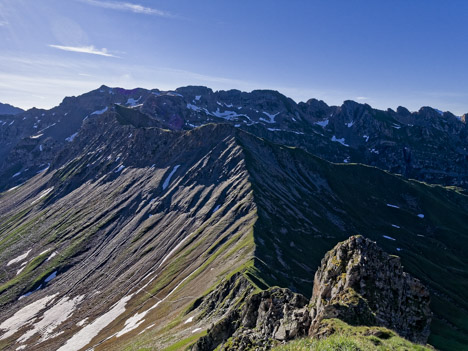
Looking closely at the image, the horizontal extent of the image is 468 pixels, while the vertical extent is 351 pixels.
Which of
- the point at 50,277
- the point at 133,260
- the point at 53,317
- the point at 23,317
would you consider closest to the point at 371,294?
the point at 133,260

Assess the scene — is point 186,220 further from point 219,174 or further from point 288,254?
point 288,254

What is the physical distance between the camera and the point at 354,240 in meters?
41.6

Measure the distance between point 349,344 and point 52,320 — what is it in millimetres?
129539

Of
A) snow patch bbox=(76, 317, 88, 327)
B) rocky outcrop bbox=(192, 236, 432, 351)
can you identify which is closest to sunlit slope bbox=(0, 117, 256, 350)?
snow patch bbox=(76, 317, 88, 327)

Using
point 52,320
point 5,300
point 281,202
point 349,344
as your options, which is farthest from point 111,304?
point 349,344

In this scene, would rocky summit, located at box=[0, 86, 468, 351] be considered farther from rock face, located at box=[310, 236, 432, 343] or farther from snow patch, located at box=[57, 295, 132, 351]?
snow patch, located at box=[57, 295, 132, 351]

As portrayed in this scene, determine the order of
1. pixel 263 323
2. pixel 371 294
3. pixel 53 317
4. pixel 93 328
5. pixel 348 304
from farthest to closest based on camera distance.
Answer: pixel 53 317
pixel 93 328
pixel 263 323
pixel 371 294
pixel 348 304

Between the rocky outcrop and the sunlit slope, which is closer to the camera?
the rocky outcrop

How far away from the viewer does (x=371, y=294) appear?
34000mm

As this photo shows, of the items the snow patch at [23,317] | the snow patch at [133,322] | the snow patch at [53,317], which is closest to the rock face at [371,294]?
the snow patch at [133,322]

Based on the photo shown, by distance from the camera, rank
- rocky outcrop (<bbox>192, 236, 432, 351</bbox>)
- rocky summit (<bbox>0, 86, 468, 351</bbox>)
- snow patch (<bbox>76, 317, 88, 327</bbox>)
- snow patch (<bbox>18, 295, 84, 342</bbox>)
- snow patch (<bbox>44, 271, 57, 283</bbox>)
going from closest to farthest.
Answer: rocky outcrop (<bbox>192, 236, 432, 351</bbox>), rocky summit (<bbox>0, 86, 468, 351</bbox>), snow patch (<bbox>76, 317, 88, 327</bbox>), snow patch (<bbox>18, 295, 84, 342</bbox>), snow patch (<bbox>44, 271, 57, 283</bbox>)

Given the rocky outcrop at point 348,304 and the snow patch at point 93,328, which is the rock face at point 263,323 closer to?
the rocky outcrop at point 348,304

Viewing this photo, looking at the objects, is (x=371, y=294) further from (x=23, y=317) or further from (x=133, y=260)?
(x=23, y=317)

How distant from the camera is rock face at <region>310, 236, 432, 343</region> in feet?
94.7
